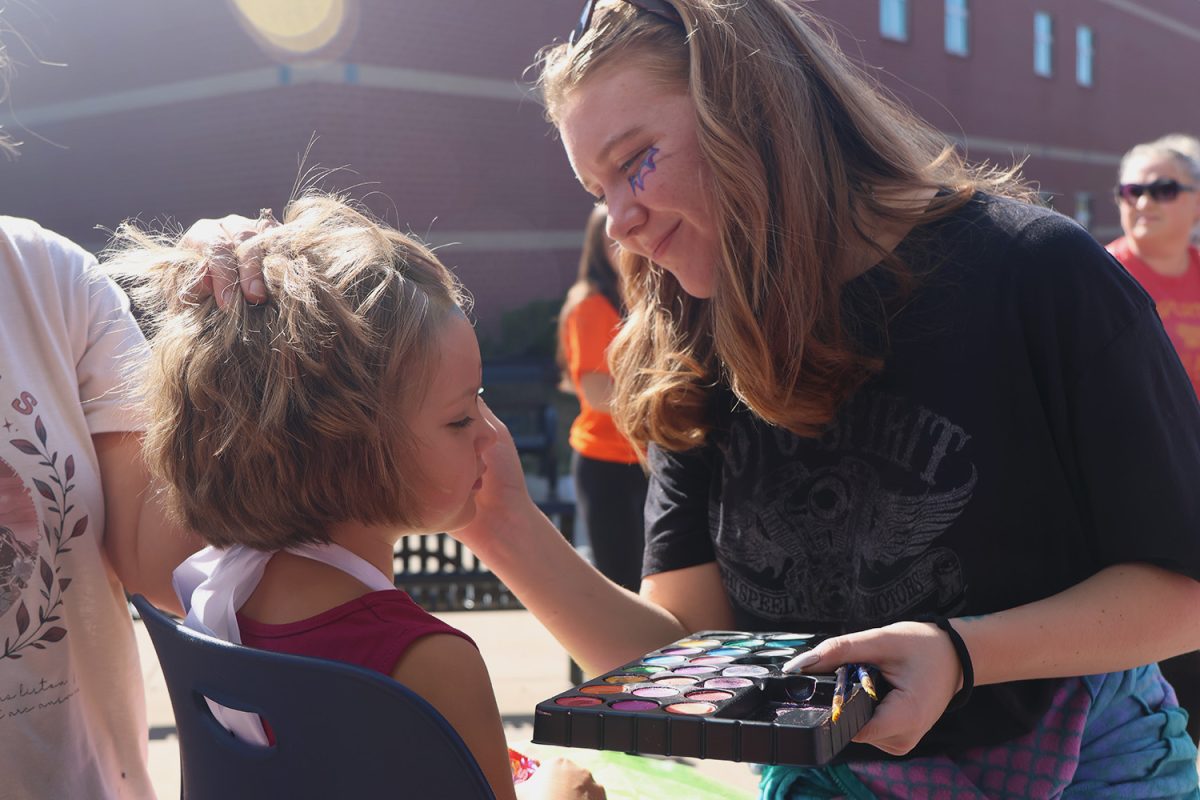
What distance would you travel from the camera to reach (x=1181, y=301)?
4.72m

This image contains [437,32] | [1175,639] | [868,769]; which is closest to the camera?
[1175,639]

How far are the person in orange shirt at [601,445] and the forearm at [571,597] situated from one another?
8.23ft

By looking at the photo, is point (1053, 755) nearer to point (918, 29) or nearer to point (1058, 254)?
point (1058, 254)

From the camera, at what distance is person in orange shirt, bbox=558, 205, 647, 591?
461cm

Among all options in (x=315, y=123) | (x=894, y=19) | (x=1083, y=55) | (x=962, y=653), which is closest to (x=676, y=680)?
(x=962, y=653)

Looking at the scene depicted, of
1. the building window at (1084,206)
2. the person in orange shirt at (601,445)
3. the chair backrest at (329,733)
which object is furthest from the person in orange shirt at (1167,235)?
the building window at (1084,206)

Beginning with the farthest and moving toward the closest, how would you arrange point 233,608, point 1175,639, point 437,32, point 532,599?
point 437,32 < point 532,599 < point 1175,639 < point 233,608

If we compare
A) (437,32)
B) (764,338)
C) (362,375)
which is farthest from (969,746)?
(437,32)

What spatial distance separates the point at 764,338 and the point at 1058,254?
0.39 metres

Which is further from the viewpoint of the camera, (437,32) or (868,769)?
(437,32)

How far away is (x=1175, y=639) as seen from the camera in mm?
1492

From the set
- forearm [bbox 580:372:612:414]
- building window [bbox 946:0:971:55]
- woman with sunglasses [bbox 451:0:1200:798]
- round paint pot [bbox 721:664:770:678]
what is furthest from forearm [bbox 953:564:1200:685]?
building window [bbox 946:0:971:55]

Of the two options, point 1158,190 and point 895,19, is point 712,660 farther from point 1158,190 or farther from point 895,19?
point 895,19

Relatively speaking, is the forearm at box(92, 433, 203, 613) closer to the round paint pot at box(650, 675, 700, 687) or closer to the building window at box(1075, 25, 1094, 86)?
the round paint pot at box(650, 675, 700, 687)
